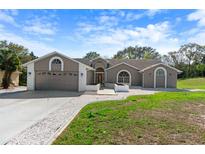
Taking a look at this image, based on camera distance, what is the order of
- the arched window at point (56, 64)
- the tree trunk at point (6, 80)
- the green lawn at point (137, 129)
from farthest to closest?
the tree trunk at point (6, 80) → the arched window at point (56, 64) → the green lawn at point (137, 129)

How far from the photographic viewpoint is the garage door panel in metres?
23.0

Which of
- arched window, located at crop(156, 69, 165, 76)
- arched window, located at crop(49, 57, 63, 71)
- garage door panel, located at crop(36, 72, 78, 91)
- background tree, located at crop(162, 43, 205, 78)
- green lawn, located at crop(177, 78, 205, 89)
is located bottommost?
green lawn, located at crop(177, 78, 205, 89)

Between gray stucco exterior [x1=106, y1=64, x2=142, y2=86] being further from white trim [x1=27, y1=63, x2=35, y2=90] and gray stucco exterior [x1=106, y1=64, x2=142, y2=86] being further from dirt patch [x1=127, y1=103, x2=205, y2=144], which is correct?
dirt patch [x1=127, y1=103, x2=205, y2=144]

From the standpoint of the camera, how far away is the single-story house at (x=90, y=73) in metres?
23.1

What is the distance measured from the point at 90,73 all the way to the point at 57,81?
31.3ft

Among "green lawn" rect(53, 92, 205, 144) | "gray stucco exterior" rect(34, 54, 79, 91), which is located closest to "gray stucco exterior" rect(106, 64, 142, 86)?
"gray stucco exterior" rect(34, 54, 79, 91)

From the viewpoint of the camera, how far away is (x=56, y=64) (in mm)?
23469

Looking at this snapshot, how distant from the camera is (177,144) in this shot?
17.9 ft

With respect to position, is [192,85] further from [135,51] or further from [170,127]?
[135,51]

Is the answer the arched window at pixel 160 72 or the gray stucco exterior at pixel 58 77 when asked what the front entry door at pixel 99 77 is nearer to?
the arched window at pixel 160 72

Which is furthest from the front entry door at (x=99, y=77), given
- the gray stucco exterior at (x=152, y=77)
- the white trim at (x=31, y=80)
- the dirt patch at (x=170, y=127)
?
the dirt patch at (x=170, y=127)
